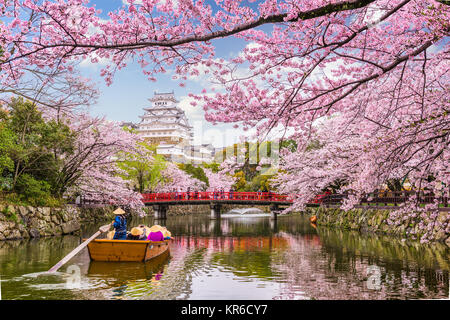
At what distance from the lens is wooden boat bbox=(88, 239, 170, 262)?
457 inches

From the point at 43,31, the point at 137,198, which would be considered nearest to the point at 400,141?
the point at 43,31

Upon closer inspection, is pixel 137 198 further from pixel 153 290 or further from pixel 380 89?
pixel 380 89

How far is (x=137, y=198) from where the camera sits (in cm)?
2691

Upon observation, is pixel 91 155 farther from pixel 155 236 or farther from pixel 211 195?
pixel 211 195

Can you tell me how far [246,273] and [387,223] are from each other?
12.6 meters

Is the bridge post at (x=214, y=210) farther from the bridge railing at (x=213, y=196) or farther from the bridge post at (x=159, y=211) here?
the bridge post at (x=159, y=211)

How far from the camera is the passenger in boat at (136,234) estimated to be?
40.5 ft

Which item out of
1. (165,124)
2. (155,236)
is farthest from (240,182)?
(155,236)

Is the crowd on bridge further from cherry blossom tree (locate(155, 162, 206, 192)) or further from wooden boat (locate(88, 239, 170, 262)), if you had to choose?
wooden boat (locate(88, 239, 170, 262))

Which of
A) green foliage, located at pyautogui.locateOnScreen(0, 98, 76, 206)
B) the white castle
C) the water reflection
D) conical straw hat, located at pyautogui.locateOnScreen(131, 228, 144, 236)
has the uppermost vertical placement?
the white castle

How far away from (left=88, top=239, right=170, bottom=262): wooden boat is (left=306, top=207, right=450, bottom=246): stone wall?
26.8ft

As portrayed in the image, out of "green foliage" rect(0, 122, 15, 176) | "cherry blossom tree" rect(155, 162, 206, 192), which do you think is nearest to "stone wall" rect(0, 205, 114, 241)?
"green foliage" rect(0, 122, 15, 176)

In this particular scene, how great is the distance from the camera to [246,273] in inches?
418
